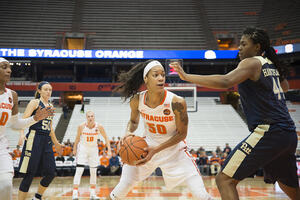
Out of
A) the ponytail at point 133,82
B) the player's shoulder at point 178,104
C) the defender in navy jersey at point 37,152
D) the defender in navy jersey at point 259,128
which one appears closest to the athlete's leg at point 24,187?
the defender in navy jersey at point 37,152

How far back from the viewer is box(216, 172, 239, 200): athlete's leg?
318 centimetres

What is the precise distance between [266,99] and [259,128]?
300 millimetres

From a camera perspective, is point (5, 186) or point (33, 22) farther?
point (33, 22)

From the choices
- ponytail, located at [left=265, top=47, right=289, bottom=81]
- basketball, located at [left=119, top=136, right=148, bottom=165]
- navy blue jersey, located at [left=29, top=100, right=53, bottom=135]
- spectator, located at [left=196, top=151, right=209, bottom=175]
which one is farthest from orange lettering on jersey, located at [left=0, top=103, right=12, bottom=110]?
spectator, located at [left=196, top=151, right=209, bottom=175]

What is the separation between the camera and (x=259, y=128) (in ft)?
10.6

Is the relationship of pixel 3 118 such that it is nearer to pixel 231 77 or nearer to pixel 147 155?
pixel 147 155

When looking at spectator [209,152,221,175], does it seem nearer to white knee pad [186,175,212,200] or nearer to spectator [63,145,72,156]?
spectator [63,145,72,156]

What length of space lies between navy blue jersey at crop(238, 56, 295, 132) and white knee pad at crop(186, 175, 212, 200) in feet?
3.22

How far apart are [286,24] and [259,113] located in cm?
2784

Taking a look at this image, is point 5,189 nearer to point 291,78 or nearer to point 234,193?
point 234,193

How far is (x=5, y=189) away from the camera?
11.3ft

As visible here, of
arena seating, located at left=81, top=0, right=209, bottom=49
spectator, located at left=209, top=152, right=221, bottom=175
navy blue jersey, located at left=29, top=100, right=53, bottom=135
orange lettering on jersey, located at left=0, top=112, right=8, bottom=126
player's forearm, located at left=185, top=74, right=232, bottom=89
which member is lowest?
spectator, located at left=209, top=152, right=221, bottom=175

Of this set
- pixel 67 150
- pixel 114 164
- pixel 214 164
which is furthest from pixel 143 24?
pixel 114 164

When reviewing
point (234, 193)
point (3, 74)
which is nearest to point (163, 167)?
point (234, 193)
